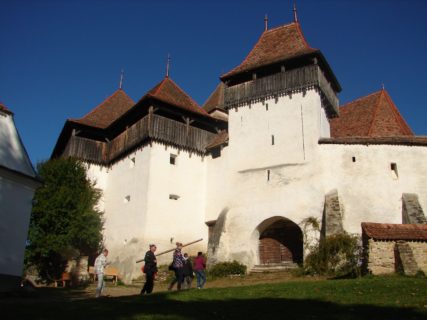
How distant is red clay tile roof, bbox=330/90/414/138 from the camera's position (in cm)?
2250

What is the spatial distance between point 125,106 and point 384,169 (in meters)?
17.7

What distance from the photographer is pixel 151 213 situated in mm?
22844

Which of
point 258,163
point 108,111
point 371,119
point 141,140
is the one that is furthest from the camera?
point 108,111

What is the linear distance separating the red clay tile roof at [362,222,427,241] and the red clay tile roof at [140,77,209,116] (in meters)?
12.6

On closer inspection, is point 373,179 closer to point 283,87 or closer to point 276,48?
point 283,87

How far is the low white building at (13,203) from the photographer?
13.2m

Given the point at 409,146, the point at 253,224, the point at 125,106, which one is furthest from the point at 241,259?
the point at 125,106

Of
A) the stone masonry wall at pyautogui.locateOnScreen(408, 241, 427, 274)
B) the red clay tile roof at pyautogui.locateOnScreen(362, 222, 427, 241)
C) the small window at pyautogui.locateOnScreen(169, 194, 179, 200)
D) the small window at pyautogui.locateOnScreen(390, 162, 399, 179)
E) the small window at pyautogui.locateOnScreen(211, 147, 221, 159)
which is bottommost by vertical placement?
the stone masonry wall at pyautogui.locateOnScreen(408, 241, 427, 274)

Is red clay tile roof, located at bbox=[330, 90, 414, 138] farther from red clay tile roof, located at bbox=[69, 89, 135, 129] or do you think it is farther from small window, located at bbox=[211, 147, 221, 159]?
red clay tile roof, located at bbox=[69, 89, 135, 129]

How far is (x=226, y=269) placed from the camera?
20.2m

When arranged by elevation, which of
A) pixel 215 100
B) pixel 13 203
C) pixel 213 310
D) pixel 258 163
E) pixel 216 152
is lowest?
pixel 213 310

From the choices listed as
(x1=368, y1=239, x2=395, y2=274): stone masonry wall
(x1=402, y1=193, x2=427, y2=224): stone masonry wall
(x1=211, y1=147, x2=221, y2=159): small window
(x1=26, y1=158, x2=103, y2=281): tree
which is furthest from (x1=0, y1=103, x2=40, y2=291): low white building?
(x1=402, y1=193, x2=427, y2=224): stone masonry wall

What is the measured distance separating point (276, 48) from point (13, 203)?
52.4ft

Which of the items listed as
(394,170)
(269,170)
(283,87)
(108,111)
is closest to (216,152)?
(269,170)
